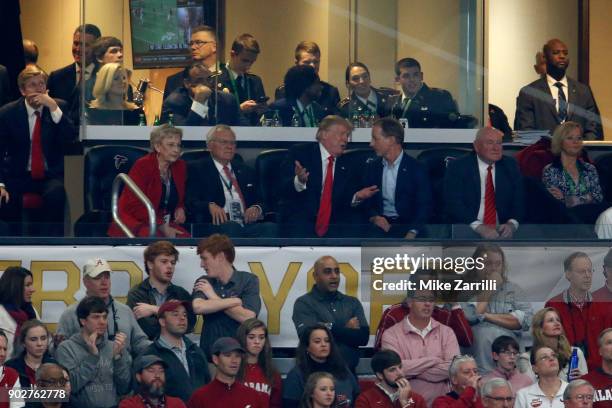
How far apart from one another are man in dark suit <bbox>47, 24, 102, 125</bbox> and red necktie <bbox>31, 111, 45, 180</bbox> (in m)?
0.69

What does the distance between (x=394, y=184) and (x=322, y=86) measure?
1.96 meters

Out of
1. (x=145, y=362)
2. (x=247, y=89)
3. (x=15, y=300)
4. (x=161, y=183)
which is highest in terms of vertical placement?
(x=247, y=89)

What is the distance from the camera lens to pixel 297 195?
552 inches

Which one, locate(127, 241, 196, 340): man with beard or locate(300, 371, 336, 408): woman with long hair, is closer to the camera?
locate(300, 371, 336, 408): woman with long hair

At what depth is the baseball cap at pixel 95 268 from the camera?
1277cm

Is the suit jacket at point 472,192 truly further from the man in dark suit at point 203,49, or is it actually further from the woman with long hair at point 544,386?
the man in dark suit at point 203,49

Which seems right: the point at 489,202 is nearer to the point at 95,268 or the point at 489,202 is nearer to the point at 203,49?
the point at 203,49

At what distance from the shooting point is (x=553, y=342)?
1286 cm

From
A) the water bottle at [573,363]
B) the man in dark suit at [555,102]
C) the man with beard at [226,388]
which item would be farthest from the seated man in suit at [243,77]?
the water bottle at [573,363]

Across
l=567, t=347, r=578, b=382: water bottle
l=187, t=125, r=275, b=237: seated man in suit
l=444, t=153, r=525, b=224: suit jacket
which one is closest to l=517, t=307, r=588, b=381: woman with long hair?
l=567, t=347, r=578, b=382: water bottle

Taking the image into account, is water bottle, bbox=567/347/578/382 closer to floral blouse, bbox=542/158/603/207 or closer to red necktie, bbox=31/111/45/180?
floral blouse, bbox=542/158/603/207

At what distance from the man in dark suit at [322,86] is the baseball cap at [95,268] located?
11.0 ft

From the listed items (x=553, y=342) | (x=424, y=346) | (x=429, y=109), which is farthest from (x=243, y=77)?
(x=553, y=342)

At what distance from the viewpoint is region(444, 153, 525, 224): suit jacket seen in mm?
13992
